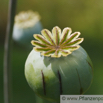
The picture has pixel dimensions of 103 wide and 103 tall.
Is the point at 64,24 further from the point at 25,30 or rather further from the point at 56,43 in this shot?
the point at 56,43

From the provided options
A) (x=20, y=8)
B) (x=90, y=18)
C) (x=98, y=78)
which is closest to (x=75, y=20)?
(x=90, y=18)

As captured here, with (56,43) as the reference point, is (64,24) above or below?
above

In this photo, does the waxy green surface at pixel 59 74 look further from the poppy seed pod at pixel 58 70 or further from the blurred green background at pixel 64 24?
the blurred green background at pixel 64 24

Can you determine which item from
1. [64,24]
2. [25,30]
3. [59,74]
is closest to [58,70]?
[59,74]

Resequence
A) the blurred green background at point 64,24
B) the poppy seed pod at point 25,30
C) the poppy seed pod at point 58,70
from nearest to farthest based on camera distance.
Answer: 1. the poppy seed pod at point 58,70
2. the poppy seed pod at point 25,30
3. the blurred green background at point 64,24

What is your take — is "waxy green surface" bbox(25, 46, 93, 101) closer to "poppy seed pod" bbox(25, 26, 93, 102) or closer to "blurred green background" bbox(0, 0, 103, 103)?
"poppy seed pod" bbox(25, 26, 93, 102)

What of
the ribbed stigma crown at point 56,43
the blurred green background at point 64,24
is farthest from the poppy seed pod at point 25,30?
the blurred green background at point 64,24
